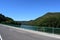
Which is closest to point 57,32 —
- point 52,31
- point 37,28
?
point 52,31

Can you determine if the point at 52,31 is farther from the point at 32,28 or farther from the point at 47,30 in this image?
the point at 32,28

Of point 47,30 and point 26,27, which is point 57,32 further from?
point 26,27

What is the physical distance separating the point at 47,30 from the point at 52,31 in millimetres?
2180

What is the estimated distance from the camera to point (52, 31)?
1267 inches

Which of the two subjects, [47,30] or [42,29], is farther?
[42,29]

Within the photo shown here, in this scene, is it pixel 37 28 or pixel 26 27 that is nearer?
pixel 37 28

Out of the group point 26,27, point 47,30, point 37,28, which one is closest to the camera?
point 47,30

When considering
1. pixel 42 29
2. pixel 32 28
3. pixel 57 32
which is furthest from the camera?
pixel 32 28

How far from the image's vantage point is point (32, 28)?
43.2 metres

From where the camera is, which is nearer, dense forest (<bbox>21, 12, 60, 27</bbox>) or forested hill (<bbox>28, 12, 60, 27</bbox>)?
forested hill (<bbox>28, 12, 60, 27</bbox>)

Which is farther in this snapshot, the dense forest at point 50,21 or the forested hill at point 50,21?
the dense forest at point 50,21

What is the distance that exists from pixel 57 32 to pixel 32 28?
42.3 feet

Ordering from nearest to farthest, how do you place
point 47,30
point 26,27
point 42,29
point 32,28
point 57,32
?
point 57,32 < point 47,30 < point 42,29 < point 32,28 < point 26,27

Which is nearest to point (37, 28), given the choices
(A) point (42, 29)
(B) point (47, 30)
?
(A) point (42, 29)
